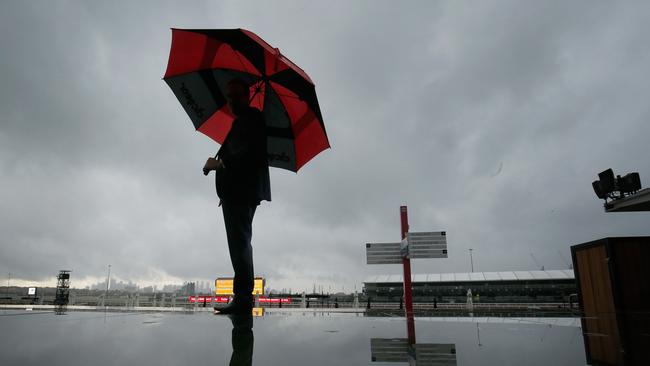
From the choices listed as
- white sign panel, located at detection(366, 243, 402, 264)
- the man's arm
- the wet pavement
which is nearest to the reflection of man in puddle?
the wet pavement

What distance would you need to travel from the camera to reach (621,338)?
2.35 meters

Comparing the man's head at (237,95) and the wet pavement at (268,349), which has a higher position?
the man's head at (237,95)

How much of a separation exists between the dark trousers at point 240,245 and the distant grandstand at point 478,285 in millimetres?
44071

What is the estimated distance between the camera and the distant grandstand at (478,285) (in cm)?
4478

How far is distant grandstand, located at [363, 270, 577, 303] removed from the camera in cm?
4478

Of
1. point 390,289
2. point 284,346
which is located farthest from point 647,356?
point 390,289

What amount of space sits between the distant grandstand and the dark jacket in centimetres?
4433

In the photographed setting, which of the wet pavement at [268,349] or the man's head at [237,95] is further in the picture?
the man's head at [237,95]

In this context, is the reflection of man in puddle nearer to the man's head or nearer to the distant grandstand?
the man's head

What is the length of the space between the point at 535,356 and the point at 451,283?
2071 inches

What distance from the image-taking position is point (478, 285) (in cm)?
4834

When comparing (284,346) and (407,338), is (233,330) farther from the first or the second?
(407,338)

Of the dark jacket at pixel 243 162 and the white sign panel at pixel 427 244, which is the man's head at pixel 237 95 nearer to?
the dark jacket at pixel 243 162


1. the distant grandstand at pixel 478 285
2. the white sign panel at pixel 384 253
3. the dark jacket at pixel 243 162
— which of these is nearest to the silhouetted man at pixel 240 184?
the dark jacket at pixel 243 162
